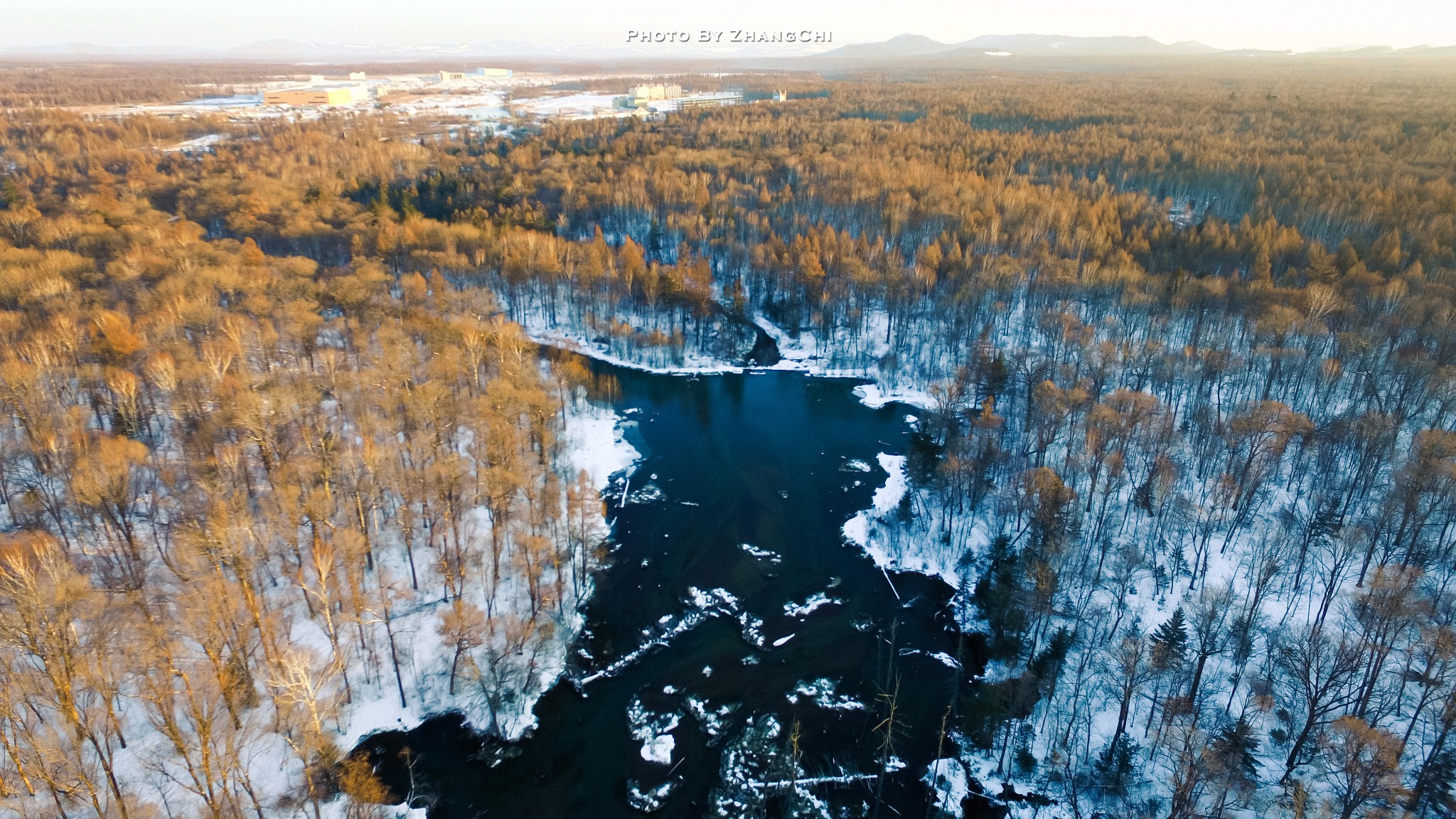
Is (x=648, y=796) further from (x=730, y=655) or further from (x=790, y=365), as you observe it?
(x=790, y=365)

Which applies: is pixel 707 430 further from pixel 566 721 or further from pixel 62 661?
pixel 62 661

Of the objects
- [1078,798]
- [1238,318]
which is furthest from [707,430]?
[1238,318]

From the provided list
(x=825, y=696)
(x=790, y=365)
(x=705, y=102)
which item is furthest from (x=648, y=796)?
(x=705, y=102)

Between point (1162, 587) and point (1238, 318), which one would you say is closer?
point (1162, 587)

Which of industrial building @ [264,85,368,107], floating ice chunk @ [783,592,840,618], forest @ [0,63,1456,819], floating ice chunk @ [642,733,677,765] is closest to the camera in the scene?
forest @ [0,63,1456,819]

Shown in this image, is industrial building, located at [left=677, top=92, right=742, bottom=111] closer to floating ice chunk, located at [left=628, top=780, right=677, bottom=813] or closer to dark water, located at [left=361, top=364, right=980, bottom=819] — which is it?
dark water, located at [left=361, top=364, right=980, bottom=819]

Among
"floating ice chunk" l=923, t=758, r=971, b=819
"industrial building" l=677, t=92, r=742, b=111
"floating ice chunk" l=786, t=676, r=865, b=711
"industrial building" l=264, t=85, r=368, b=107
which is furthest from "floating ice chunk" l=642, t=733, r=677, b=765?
"industrial building" l=264, t=85, r=368, b=107

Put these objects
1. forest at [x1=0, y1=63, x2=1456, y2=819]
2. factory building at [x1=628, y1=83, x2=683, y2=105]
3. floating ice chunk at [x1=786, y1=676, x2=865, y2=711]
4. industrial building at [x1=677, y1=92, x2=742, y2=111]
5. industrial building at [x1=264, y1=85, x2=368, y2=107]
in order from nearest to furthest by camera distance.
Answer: forest at [x1=0, y1=63, x2=1456, y2=819]
floating ice chunk at [x1=786, y1=676, x2=865, y2=711]
industrial building at [x1=264, y1=85, x2=368, y2=107]
industrial building at [x1=677, y1=92, x2=742, y2=111]
factory building at [x1=628, y1=83, x2=683, y2=105]
